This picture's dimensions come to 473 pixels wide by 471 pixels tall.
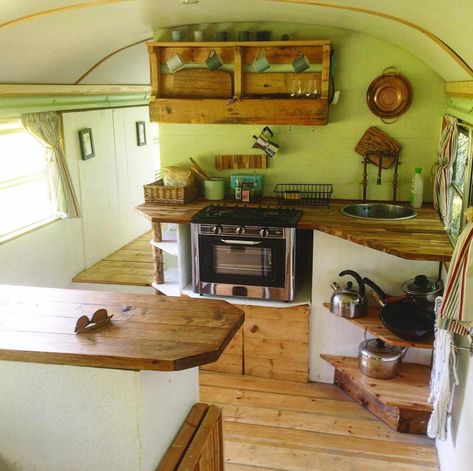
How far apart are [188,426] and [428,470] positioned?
1.63m

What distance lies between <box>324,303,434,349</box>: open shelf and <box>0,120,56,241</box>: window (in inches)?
97.5

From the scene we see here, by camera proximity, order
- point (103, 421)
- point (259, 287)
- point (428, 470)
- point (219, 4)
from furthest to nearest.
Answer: point (259, 287) → point (219, 4) → point (428, 470) → point (103, 421)

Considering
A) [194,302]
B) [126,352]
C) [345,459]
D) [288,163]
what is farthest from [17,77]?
[345,459]

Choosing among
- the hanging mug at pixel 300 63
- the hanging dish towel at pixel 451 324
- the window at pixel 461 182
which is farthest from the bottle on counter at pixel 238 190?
the hanging dish towel at pixel 451 324

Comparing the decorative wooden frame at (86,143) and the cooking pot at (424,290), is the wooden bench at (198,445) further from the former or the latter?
the decorative wooden frame at (86,143)

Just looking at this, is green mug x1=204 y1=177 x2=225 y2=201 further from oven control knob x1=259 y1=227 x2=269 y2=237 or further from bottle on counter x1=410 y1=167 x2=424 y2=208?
bottle on counter x1=410 y1=167 x2=424 y2=208

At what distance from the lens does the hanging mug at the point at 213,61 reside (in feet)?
12.3

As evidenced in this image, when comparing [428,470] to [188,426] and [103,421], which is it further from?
[103,421]

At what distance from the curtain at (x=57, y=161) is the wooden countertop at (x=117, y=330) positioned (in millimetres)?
2587

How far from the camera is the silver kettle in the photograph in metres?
3.29

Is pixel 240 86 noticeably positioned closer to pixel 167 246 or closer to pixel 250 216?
pixel 250 216

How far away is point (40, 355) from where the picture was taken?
5.00ft

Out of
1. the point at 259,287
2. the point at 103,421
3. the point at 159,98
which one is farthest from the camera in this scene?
the point at 159,98

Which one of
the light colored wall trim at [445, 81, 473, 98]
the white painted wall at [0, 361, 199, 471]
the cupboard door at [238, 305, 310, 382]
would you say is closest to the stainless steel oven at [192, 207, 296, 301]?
the cupboard door at [238, 305, 310, 382]
